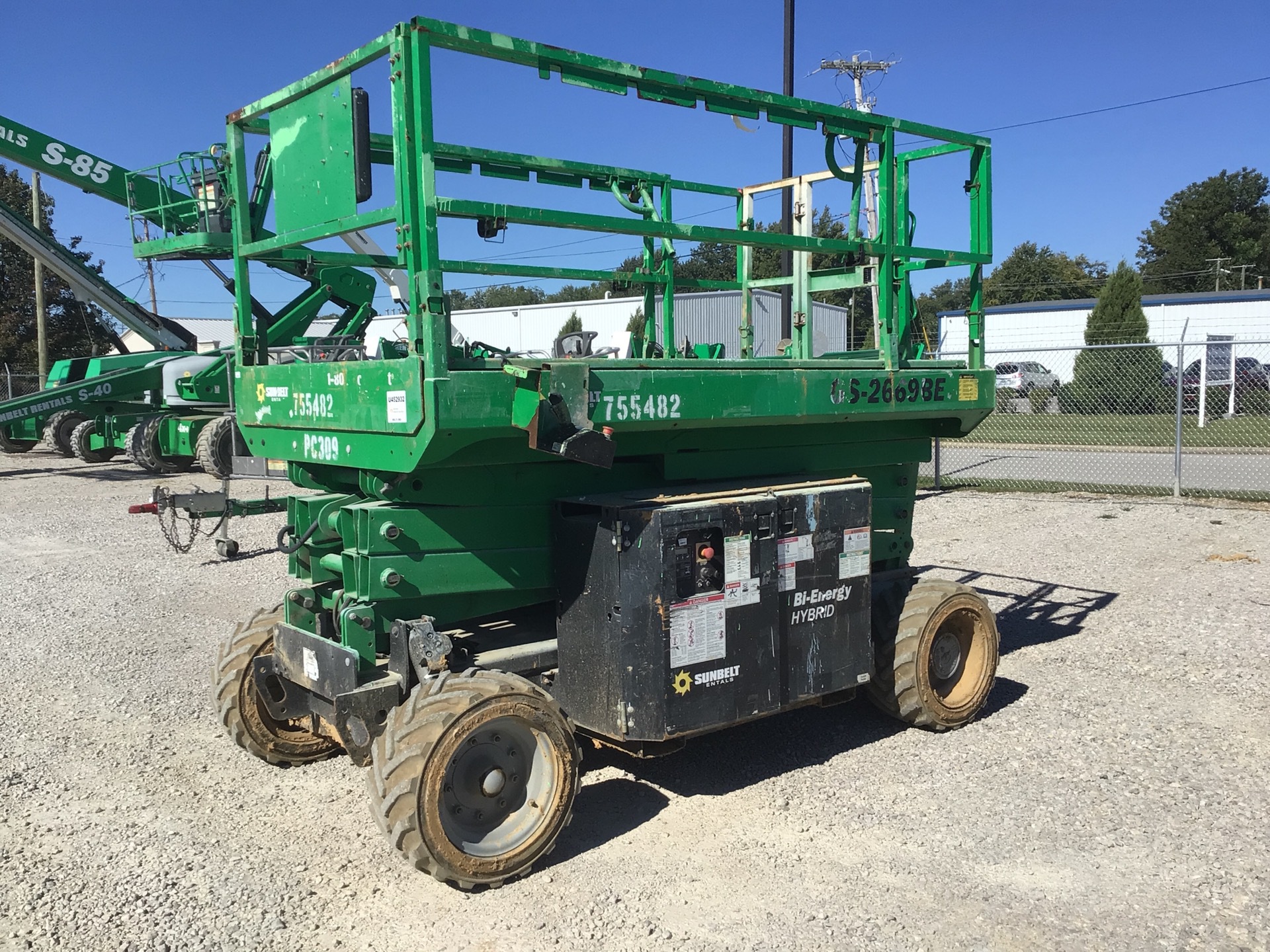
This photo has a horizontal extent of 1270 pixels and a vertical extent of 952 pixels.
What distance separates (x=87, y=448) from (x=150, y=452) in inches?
104

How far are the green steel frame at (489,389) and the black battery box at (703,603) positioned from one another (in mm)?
293

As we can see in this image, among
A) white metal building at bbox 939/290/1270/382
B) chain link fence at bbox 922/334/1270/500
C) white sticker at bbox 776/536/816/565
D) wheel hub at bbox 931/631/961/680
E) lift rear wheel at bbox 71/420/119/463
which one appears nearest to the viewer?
white sticker at bbox 776/536/816/565

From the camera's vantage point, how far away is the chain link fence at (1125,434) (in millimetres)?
13797

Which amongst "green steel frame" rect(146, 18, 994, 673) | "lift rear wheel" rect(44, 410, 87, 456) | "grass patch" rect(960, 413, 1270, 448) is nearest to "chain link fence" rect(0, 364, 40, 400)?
"lift rear wheel" rect(44, 410, 87, 456)

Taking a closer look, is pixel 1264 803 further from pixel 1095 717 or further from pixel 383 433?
pixel 383 433

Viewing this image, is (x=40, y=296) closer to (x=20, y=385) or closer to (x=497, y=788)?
(x=20, y=385)

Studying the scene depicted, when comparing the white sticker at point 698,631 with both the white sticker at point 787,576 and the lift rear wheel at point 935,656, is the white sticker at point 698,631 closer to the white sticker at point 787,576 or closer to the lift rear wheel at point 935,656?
the white sticker at point 787,576

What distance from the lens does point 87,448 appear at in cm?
1914

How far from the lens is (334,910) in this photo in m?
3.54

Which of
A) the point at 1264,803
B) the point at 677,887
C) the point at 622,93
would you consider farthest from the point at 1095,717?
the point at 622,93

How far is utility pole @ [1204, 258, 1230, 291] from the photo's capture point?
60.9 metres

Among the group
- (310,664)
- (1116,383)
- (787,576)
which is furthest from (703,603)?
(1116,383)

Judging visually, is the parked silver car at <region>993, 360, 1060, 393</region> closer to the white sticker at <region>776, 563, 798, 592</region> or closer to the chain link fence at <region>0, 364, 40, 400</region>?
the white sticker at <region>776, 563, 798, 592</region>

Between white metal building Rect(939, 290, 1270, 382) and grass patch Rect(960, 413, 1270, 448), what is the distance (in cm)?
1246
